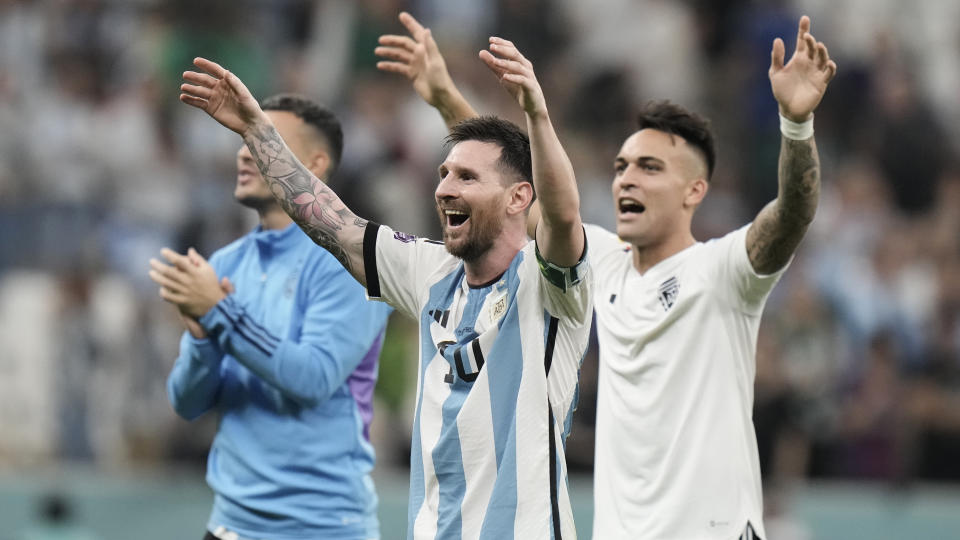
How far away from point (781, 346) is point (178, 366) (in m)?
5.95

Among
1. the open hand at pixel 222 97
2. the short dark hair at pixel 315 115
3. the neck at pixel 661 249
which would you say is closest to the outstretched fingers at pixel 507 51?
the open hand at pixel 222 97

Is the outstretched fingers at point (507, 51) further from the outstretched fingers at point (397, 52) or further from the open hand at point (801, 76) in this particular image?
the outstretched fingers at point (397, 52)

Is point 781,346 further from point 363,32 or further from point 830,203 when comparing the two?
point 363,32

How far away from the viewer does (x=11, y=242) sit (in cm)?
1191

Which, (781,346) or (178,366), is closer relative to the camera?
(178,366)

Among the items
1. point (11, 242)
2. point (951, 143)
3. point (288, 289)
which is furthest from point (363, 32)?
point (288, 289)

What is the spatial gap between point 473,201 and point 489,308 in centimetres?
37

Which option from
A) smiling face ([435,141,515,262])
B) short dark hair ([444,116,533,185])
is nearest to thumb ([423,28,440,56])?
short dark hair ([444,116,533,185])

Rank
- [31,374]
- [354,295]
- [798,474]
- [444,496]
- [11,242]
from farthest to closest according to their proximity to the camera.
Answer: [11,242], [31,374], [798,474], [354,295], [444,496]

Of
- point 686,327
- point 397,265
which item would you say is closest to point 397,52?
point 397,265

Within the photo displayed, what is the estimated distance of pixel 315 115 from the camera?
618 cm

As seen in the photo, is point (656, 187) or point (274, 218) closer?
point (656, 187)

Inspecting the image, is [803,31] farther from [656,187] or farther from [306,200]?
[306,200]

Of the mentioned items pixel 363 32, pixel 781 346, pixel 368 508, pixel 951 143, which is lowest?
pixel 368 508
